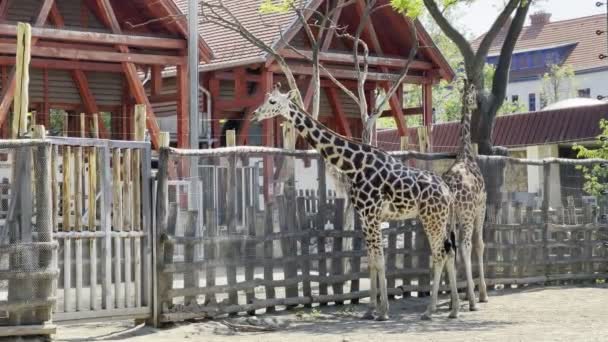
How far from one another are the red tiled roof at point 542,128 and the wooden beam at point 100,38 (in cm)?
942

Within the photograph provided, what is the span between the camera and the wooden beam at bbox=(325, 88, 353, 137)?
29000 mm

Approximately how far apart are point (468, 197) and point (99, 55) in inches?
401

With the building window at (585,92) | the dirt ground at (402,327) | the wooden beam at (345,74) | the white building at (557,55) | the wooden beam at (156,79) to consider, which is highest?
the white building at (557,55)

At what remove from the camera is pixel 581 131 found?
32062 millimetres

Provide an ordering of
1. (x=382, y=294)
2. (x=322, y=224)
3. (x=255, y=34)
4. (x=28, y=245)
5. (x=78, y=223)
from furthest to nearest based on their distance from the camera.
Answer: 1. (x=255, y=34)
2. (x=322, y=224)
3. (x=382, y=294)
4. (x=78, y=223)
5. (x=28, y=245)

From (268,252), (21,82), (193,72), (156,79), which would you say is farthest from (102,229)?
(156,79)

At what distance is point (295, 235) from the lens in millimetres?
13625

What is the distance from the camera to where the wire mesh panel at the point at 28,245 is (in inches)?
412

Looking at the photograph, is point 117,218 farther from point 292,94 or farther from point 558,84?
point 558,84

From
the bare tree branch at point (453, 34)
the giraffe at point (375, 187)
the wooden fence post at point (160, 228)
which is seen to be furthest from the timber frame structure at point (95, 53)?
the wooden fence post at point (160, 228)

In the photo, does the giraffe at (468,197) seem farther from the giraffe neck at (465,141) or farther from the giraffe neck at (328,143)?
the giraffe neck at (328,143)

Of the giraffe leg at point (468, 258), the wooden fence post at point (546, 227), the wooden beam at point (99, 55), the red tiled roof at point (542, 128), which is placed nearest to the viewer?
the giraffe leg at point (468, 258)

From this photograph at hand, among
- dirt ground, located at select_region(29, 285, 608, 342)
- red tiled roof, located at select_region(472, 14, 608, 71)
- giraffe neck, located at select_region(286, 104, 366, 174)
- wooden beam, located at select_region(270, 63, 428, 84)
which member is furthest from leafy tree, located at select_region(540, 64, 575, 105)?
giraffe neck, located at select_region(286, 104, 366, 174)

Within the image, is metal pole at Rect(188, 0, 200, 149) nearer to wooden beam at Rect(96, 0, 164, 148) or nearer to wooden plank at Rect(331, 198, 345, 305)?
wooden beam at Rect(96, 0, 164, 148)
